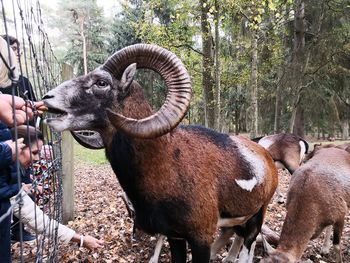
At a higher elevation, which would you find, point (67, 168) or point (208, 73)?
point (208, 73)

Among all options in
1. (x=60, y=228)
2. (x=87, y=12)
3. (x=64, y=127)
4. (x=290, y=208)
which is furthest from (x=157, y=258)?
(x=87, y=12)

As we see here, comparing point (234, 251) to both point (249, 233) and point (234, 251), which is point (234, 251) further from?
point (249, 233)

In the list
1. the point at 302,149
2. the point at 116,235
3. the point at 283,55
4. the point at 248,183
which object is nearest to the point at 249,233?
the point at 248,183

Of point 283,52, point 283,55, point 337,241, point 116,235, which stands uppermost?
point 283,52

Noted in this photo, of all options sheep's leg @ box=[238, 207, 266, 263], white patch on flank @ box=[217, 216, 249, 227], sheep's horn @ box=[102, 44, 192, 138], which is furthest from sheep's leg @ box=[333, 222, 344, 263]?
sheep's horn @ box=[102, 44, 192, 138]

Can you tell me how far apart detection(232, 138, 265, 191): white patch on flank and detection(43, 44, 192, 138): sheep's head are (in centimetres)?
140

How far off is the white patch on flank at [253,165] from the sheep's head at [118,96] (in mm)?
1396

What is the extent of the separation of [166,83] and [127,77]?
417 mm

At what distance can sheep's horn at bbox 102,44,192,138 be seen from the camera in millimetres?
3223

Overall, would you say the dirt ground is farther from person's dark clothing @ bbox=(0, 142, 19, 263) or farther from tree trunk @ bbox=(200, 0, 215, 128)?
tree trunk @ bbox=(200, 0, 215, 128)

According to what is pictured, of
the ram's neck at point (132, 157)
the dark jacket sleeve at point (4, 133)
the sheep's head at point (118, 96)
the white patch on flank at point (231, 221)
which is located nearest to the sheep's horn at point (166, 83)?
the sheep's head at point (118, 96)

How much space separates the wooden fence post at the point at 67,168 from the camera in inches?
250

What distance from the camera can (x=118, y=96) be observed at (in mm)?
3621

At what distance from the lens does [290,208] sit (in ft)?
16.9
